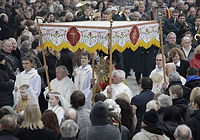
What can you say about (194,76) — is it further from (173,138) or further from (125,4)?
(125,4)

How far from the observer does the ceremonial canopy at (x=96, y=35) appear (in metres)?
9.54

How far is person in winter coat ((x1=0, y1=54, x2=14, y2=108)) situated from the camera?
32.7ft

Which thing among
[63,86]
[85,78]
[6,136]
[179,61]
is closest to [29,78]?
[63,86]

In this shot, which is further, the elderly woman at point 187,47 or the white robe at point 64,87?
the elderly woman at point 187,47

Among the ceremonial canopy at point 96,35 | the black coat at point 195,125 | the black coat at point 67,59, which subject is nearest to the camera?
the black coat at point 195,125

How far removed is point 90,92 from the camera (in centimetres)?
1062

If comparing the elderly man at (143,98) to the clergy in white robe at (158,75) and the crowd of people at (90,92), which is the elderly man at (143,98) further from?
the clergy in white robe at (158,75)

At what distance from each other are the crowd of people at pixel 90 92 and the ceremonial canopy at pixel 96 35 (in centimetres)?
52

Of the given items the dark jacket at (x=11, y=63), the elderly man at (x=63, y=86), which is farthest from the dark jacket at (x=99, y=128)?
the dark jacket at (x=11, y=63)

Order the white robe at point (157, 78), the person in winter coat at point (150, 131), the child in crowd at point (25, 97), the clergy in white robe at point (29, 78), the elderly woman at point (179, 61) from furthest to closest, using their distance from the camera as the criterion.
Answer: the elderly woman at point (179, 61), the white robe at point (157, 78), the clergy in white robe at point (29, 78), the child in crowd at point (25, 97), the person in winter coat at point (150, 131)

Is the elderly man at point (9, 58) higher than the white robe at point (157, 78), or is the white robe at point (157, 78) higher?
the elderly man at point (9, 58)

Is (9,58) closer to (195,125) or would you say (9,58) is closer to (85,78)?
(85,78)

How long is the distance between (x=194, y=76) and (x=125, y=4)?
11.6 meters

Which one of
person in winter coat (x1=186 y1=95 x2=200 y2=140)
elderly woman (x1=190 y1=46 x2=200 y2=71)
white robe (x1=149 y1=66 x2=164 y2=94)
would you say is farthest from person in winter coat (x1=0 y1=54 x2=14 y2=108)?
person in winter coat (x1=186 y1=95 x2=200 y2=140)
